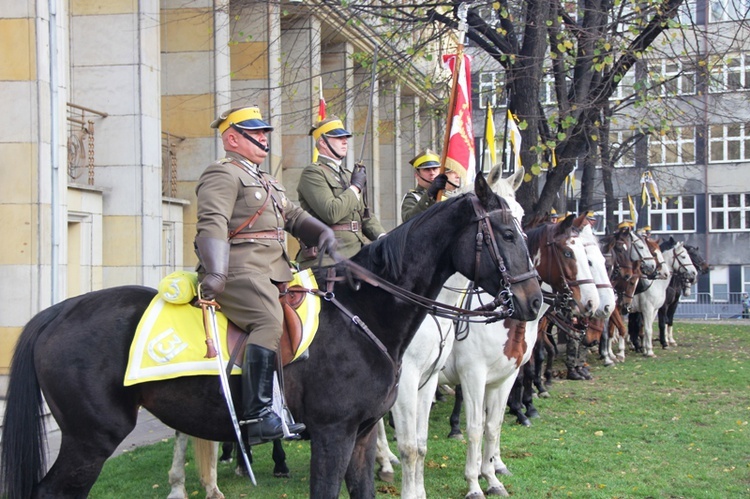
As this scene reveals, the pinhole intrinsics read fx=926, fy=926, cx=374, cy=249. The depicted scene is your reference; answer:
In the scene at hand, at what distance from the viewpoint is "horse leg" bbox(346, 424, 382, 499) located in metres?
6.03

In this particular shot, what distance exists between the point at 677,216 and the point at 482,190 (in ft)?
163

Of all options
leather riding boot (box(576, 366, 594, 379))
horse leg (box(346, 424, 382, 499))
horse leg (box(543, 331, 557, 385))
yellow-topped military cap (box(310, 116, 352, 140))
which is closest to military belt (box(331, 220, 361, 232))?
yellow-topped military cap (box(310, 116, 352, 140))

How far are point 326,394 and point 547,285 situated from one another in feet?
16.8

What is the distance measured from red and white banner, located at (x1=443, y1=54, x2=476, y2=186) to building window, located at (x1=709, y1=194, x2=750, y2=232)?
4474 cm

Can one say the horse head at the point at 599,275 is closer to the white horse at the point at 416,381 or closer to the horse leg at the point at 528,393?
the horse leg at the point at 528,393

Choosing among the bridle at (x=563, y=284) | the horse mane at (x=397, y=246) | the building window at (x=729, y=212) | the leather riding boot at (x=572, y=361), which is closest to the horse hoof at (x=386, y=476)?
the bridle at (x=563, y=284)

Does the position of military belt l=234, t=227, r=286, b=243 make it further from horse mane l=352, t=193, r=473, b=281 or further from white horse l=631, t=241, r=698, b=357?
white horse l=631, t=241, r=698, b=357

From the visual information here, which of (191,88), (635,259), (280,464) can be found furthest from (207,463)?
(635,259)

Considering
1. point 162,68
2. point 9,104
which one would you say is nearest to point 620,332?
point 162,68

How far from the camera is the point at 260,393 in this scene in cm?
534

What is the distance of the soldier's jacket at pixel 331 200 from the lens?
6.89 meters

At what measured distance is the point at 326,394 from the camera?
5523mm

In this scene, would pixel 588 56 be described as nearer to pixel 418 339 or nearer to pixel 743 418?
pixel 743 418

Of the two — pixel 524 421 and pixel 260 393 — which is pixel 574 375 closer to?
pixel 524 421
